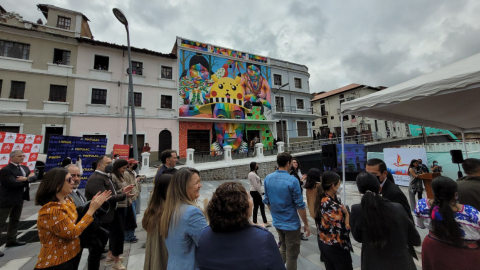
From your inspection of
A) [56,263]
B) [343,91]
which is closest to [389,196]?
[56,263]

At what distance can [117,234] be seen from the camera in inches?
117

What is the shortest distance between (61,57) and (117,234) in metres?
16.9

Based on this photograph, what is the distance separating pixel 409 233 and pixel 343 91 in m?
32.8

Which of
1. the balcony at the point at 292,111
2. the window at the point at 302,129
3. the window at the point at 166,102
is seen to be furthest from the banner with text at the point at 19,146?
the window at the point at 302,129

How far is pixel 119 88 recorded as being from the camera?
14.6m

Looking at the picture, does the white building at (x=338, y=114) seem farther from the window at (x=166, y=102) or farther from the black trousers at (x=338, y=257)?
the black trousers at (x=338, y=257)

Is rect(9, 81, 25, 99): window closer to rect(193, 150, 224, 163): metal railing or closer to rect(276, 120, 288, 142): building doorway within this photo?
rect(193, 150, 224, 163): metal railing

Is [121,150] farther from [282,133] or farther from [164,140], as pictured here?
[282,133]

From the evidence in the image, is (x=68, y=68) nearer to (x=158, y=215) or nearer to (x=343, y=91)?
(x=158, y=215)

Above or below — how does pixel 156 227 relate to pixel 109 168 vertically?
below

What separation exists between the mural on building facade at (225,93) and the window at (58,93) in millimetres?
7886

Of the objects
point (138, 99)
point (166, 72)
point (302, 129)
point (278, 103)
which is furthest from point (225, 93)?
point (302, 129)

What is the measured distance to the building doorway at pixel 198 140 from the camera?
16670 mm

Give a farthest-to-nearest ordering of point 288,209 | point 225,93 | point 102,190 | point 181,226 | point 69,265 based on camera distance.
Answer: point 225,93
point 102,190
point 288,209
point 69,265
point 181,226
